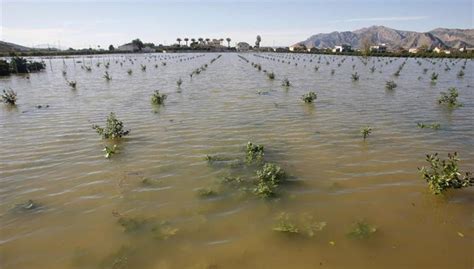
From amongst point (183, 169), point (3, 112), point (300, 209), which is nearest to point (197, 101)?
point (3, 112)

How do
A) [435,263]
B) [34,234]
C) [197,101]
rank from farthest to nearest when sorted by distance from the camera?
[197,101] < [34,234] < [435,263]

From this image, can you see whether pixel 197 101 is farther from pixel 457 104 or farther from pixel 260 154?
pixel 457 104

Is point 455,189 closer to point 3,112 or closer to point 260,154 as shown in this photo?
point 260,154

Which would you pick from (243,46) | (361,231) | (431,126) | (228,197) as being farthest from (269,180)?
(243,46)

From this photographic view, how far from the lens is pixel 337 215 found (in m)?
5.59

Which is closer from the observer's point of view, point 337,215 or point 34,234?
point 34,234

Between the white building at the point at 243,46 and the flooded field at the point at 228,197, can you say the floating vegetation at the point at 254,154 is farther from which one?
the white building at the point at 243,46

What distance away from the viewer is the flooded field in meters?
4.66

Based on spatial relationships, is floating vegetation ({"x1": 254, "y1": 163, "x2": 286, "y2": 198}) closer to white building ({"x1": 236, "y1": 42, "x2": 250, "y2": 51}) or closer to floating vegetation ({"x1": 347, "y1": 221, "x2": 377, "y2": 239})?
floating vegetation ({"x1": 347, "y1": 221, "x2": 377, "y2": 239})

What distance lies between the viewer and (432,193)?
6.33 m

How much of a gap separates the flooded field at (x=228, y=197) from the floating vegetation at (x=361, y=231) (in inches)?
0.7

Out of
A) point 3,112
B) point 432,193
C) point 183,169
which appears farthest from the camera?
point 3,112

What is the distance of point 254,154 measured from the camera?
8188 millimetres

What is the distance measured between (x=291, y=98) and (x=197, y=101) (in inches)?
190
